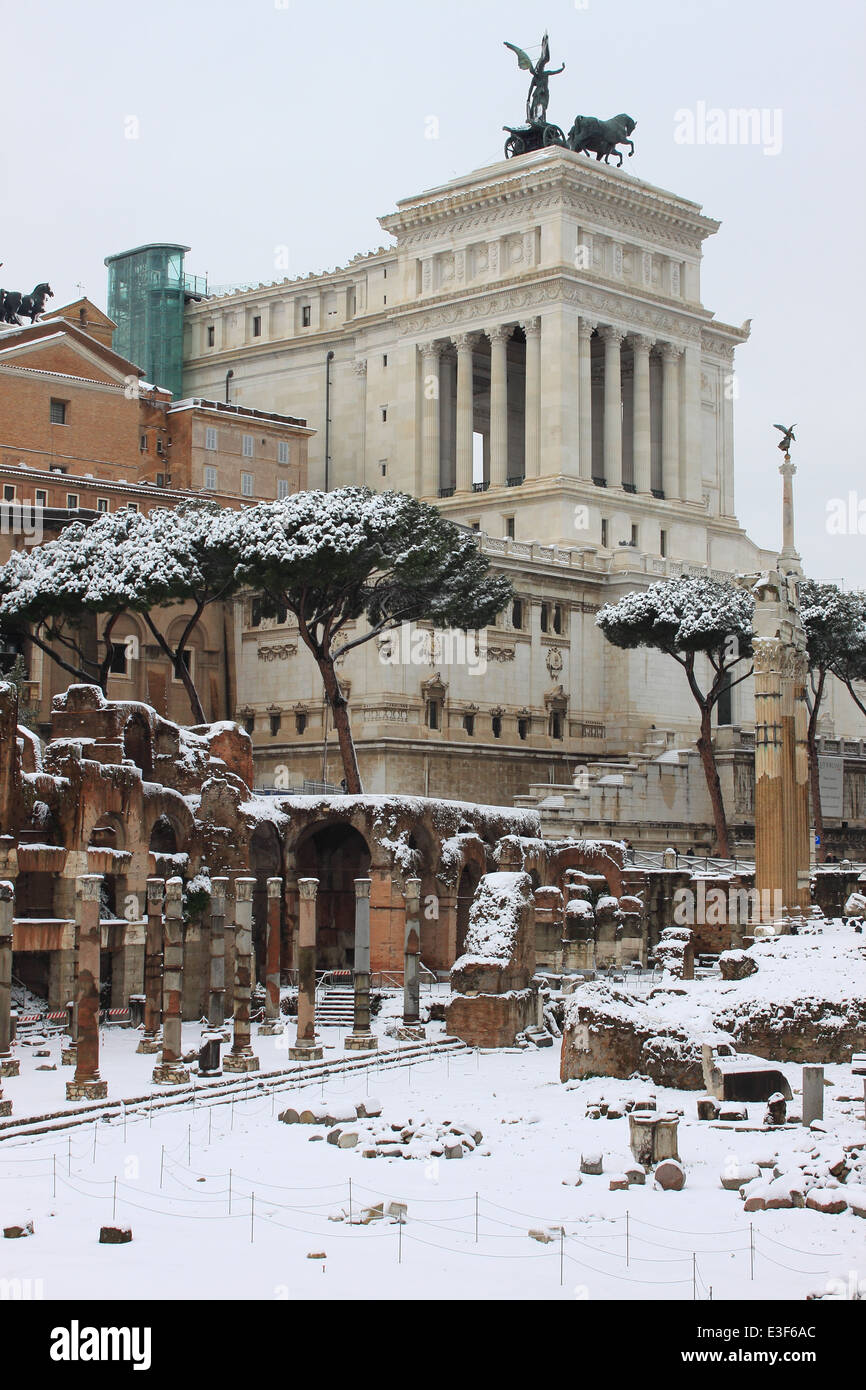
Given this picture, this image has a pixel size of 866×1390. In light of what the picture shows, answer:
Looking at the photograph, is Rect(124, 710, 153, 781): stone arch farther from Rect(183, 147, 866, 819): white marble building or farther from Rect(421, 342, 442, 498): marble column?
Rect(421, 342, 442, 498): marble column

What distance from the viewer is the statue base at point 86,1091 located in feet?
102

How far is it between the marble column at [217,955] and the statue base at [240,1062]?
14.6 feet

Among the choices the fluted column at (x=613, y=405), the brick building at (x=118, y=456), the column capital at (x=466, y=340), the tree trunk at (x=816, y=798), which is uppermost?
the column capital at (x=466, y=340)

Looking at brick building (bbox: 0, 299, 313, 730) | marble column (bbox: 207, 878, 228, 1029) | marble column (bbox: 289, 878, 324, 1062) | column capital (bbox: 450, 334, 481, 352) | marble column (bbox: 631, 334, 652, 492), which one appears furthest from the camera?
marble column (bbox: 631, 334, 652, 492)

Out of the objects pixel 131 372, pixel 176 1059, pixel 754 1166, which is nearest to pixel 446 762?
pixel 131 372

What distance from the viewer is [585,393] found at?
3184 inches

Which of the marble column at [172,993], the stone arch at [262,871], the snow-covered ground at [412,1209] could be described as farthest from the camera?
the stone arch at [262,871]

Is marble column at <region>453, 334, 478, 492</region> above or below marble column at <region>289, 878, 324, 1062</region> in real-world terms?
above

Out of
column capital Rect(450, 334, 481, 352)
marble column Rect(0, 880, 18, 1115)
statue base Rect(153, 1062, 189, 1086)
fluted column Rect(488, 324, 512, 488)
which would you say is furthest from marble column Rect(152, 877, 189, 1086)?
column capital Rect(450, 334, 481, 352)

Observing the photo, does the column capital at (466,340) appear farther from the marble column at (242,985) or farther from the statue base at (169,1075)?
the statue base at (169,1075)

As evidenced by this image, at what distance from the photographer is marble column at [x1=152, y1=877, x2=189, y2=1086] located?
33.4m

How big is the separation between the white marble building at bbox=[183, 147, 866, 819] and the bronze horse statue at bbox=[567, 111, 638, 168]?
245 centimetres

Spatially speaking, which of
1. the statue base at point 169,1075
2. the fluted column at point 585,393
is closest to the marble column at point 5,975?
the statue base at point 169,1075
